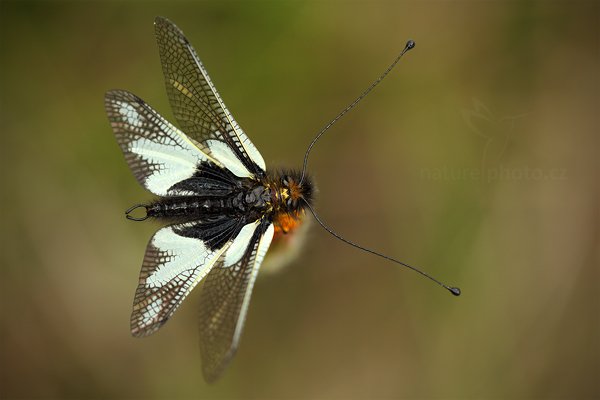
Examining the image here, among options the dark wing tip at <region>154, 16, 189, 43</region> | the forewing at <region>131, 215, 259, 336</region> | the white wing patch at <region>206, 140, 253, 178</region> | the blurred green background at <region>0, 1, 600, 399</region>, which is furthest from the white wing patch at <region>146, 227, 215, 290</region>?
the dark wing tip at <region>154, 16, 189, 43</region>

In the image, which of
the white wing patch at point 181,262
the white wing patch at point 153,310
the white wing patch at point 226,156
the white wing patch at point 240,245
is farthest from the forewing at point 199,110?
the white wing patch at point 153,310

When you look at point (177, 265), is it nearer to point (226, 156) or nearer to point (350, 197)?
point (226, 156)

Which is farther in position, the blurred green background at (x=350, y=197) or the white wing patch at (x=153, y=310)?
the blurred green background at (x=350, y=197)

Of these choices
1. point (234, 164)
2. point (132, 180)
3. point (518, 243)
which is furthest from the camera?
point (518, 243)

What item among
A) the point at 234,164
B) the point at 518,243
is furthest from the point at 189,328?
the point at 518,243

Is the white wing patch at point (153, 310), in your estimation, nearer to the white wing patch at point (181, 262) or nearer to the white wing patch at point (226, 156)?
the white wing patch at point (181, 262)

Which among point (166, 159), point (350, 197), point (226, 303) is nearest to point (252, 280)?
point (226, 303)

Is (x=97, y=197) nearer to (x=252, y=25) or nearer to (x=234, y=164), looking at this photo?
(x=234, y=164)
